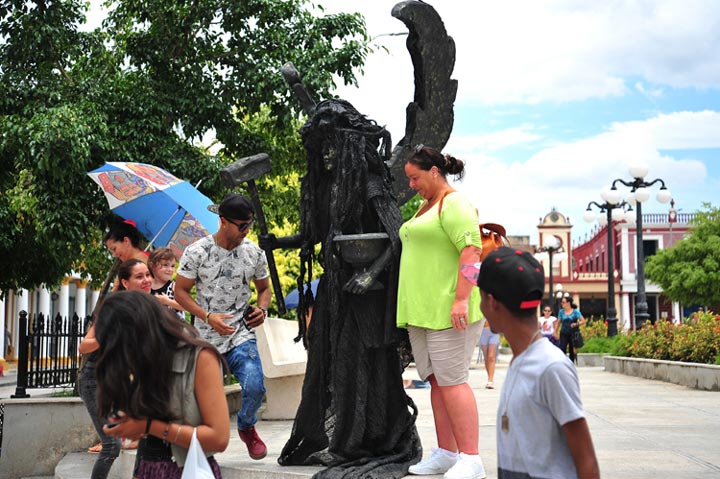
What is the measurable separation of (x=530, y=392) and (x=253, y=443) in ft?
11.0

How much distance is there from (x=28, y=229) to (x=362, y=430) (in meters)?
11.8

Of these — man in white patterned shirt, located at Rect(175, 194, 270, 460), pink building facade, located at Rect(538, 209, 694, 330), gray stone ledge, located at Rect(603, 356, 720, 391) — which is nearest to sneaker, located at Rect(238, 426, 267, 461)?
man in white patterned shirt, located at Rect(175, 194, 270, 460)

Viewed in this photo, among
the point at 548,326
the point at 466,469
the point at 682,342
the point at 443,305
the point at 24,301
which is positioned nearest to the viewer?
the point at 466,469

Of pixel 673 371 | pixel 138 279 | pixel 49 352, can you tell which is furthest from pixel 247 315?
pixel 673 371

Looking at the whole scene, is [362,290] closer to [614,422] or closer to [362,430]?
[362,430]

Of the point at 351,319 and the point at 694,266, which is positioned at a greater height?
the point at 694,266

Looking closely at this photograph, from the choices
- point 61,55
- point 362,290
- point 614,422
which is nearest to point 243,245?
point 362,290

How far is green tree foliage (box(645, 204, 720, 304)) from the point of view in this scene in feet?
161

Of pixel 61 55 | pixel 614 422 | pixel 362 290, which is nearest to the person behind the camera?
pixel 362 290

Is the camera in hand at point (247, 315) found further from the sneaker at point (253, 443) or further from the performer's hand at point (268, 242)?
the sneaker at point (253, 443)

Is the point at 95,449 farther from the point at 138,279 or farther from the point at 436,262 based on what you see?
the point at 436,262

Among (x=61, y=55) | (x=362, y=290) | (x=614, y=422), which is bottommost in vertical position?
(x=614, y=422)

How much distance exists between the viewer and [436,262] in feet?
15.8

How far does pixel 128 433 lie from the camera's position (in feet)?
8.83
